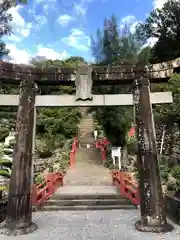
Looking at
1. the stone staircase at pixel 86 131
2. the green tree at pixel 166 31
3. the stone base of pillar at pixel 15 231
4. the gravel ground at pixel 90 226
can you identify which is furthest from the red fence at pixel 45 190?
the green tree at pixel 166 31

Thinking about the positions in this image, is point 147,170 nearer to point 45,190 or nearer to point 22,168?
point 22,168

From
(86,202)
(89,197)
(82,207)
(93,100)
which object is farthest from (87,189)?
(93,100)

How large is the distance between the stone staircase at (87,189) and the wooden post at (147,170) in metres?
3.36

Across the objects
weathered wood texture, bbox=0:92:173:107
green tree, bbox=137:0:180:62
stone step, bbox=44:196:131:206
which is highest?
green tree, bbox=137:0:180:62

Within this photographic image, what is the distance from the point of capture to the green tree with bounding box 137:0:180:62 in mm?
31344

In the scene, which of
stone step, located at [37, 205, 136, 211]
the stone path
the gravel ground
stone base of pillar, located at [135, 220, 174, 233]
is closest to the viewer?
the gravel ground

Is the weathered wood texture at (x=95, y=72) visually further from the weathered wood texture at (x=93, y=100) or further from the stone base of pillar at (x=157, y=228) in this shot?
the stone base of pillar at (x=157, y=228)

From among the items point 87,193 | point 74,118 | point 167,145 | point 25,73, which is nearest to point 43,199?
point 87,193

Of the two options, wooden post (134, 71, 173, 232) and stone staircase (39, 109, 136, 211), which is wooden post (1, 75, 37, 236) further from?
stone staircase (39, 109, 136, 211)

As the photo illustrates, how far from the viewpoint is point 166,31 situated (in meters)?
32.8

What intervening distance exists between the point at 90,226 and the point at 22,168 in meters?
2.63

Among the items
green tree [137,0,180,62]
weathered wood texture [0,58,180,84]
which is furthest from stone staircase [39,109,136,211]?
green tree [137,0,180,62]

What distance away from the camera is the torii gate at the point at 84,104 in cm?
665

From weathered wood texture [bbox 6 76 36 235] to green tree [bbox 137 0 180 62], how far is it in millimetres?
25822
